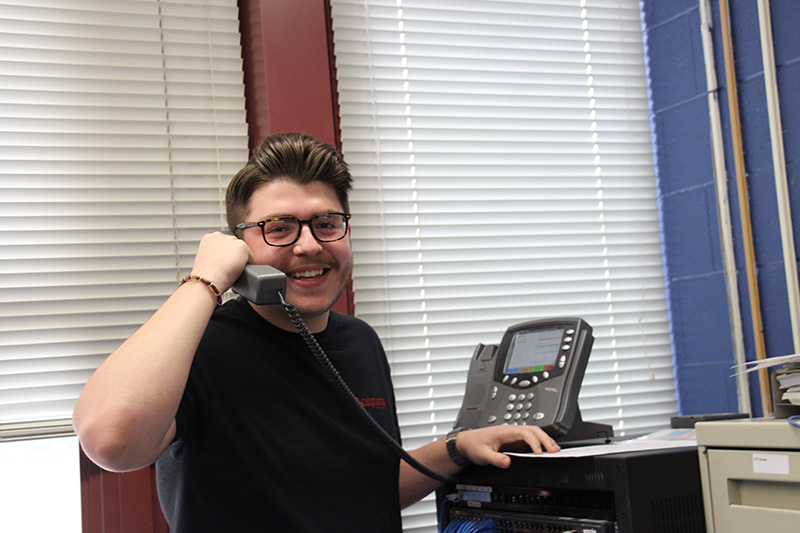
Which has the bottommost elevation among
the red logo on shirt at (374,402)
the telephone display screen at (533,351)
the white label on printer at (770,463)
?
the white label on printer at (770,463)

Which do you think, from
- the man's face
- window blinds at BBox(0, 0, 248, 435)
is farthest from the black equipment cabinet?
window blinds at BBox(0, 0, 248, 435)

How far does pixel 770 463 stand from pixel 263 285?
82cm

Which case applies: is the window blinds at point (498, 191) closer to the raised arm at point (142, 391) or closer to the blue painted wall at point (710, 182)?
the blue painted wall at point (710, 182)

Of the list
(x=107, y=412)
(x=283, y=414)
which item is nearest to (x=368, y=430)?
(x=283, y=414)

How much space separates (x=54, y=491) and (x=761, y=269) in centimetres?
199

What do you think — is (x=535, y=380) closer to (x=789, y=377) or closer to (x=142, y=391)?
(x=789, y=377)

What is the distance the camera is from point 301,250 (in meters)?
1.38

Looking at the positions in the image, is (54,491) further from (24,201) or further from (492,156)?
(492,156)

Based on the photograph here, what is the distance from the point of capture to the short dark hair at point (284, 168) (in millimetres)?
1432

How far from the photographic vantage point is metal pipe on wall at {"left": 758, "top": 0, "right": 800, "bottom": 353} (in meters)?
1.97

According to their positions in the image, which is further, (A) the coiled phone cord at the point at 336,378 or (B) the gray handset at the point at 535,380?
(B) the gray handset at the point at 535,380

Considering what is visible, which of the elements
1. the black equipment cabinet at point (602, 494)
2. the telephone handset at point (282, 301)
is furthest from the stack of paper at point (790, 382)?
the telephone handset at point (282, 301)

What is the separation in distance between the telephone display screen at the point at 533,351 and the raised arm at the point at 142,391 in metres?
0.68

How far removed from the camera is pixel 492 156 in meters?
2.38
